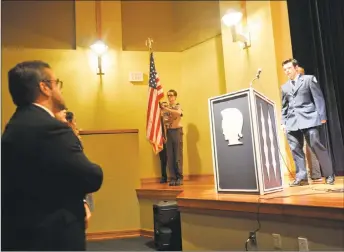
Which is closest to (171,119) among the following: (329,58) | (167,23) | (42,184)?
(167,23)

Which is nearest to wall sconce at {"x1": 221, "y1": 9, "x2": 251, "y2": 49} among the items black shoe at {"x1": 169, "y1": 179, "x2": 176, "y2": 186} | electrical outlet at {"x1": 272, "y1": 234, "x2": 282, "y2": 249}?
black shoe at {"x1": 169, "y1": 179, "x2": 176, "y2": 186}

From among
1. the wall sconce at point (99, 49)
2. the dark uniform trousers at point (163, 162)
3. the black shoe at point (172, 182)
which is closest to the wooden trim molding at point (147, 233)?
the black shoe at point (172, 182)

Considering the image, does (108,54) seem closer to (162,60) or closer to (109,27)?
(109,27)

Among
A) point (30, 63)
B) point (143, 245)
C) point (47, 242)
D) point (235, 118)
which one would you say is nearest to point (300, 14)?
point (235, 118)

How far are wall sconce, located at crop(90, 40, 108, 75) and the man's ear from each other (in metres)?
3.82

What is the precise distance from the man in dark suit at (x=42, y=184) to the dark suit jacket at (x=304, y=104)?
2.40 meters

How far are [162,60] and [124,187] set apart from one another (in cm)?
228

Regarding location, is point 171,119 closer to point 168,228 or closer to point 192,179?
point 192,179

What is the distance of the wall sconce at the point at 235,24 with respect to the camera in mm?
4312

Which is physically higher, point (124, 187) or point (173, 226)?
point (124, 187)

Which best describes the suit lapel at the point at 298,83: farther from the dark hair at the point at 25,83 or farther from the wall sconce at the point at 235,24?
the dark hair at the point at 25,83

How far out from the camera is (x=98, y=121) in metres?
5.07

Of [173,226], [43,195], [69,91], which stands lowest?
[173,226]

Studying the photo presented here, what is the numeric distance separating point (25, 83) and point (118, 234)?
9.86 feet
